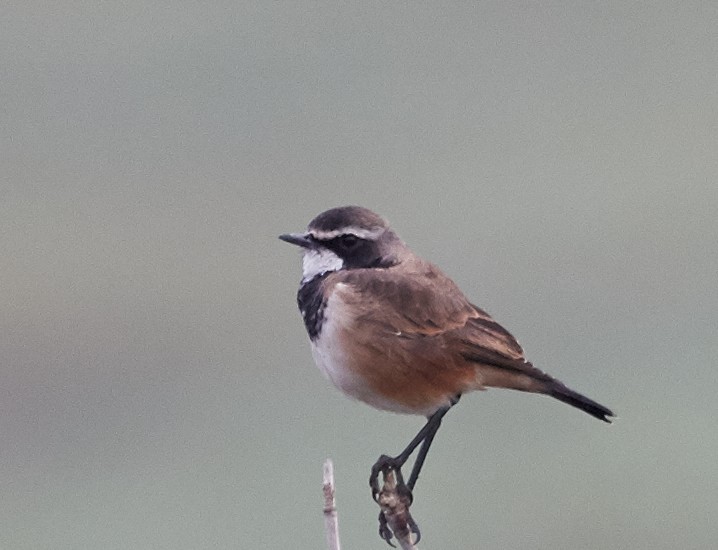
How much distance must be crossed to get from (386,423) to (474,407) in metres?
0.96

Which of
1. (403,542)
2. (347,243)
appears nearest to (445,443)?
(347,243)

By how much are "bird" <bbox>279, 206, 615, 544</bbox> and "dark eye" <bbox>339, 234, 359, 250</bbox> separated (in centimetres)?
19

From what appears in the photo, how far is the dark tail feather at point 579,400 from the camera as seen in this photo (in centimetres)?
841

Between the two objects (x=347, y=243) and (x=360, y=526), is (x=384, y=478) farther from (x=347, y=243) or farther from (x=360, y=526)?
(x=360, y=526)

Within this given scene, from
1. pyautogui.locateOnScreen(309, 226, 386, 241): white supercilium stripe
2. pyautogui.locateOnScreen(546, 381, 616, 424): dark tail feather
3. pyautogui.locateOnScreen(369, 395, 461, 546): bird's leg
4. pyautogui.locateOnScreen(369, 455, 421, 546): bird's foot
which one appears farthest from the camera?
pyautogui.locateOnScreen(309, 226, 386, 241): white supercilium stripe

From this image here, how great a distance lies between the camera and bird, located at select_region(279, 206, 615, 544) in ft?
27.9

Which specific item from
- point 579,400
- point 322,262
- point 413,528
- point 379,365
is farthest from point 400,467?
point 322,262

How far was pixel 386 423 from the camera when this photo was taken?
15.0 metres

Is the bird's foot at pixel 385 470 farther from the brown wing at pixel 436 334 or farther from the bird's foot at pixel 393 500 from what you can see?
the brown wing at pixel 436 334

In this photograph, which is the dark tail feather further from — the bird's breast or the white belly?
the white belly

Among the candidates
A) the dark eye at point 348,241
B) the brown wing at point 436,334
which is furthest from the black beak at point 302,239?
the brown wing at point 436,334

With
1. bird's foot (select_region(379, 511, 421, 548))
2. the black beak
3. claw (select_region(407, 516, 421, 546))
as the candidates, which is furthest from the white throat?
claw (select_region(407, 516, 421, 546))

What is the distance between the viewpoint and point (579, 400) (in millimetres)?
8430

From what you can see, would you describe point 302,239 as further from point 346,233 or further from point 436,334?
point 436,334
